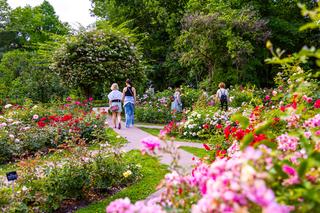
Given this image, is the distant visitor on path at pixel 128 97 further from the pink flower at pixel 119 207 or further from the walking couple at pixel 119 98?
the pink flower at pixel 119 207

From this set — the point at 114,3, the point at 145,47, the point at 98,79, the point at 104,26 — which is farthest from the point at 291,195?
the point at 114,3

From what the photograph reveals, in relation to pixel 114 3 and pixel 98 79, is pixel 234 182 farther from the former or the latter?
pixel 114 3

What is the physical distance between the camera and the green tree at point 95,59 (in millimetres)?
15289

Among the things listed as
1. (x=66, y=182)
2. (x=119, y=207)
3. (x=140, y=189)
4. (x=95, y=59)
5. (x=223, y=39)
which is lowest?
(x=140, y=189)

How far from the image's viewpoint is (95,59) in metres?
15.2

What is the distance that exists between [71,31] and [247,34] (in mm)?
9831

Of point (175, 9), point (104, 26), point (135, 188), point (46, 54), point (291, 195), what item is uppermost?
point (175, 9)

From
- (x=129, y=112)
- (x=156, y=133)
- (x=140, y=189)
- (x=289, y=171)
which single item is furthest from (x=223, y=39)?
(x=289, y=171)

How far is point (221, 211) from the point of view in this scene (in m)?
1.31

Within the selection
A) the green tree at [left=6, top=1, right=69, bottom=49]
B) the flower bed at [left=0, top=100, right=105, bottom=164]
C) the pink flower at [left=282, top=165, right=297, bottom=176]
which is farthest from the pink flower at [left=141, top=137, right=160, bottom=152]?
the green tree at [left=6, top=1, right=69, bottom=49]

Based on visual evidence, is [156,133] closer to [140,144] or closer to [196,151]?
Answer: [140,144]

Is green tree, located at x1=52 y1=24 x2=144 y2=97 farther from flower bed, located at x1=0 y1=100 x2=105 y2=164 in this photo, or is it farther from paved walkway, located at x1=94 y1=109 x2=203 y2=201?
flower bed, located at x1=0 y1=100 x2=105 y2=164

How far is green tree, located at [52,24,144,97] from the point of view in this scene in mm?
15289

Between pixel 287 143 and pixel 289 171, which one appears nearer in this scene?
pixel 289 171
